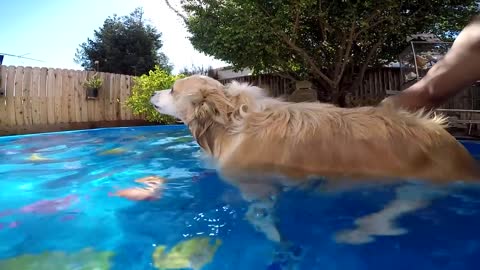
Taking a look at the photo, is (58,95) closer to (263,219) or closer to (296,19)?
(296,19)

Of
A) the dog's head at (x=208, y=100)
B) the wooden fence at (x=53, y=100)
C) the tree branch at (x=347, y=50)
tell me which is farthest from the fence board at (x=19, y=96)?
the tree branch at (x=347, y=50)

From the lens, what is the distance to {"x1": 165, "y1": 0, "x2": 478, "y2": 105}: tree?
8.40 m

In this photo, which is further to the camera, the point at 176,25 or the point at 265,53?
the point at 176,25

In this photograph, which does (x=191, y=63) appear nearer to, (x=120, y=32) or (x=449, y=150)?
(x=120, y=32)

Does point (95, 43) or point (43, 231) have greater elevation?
point (95, 43)

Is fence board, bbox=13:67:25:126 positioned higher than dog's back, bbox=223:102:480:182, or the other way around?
fence board, bbox=13:67:25:126

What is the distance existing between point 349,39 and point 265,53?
218cm

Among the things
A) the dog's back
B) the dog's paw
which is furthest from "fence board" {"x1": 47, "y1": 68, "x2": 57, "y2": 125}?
the dog's paw

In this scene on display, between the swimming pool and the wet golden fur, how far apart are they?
0.49 feet

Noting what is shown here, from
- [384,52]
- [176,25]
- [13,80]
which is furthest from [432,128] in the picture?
[176,25]

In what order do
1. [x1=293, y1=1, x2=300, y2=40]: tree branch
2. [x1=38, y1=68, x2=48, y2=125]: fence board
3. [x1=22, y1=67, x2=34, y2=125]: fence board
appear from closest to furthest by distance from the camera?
[x1=293, y1=1, x2=300, y2=40]: tree branch → [x1=22, y1=67, x2=34, y2=125]: fence board → [x1=38, y1=68, x2=48, y2=125]: fence board

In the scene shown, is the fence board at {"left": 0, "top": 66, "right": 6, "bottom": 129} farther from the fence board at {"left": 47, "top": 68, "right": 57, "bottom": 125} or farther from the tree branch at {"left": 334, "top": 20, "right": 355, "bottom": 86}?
the tree branch at {"left": 334, "top": 20, "right": 355, "bottom": 86}

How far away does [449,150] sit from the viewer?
7.05ft

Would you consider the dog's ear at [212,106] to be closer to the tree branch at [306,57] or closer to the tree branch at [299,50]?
the tree branch at [299,50]
